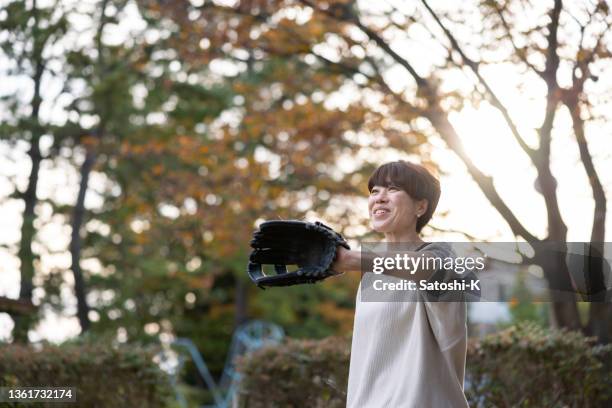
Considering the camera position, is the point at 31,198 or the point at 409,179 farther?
the point at 31,198

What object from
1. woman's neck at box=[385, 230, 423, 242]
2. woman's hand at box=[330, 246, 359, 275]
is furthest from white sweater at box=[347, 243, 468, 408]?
woman's hand at box=[330, 246, 359, 275]

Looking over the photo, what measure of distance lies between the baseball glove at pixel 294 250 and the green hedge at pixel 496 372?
3.44 m

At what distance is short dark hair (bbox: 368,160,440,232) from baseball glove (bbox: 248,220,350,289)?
0.46 metres

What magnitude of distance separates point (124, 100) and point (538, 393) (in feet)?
29.8

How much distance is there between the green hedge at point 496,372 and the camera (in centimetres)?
558

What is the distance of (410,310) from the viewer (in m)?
2.68

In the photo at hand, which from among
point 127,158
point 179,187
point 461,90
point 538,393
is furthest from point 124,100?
point 538,393

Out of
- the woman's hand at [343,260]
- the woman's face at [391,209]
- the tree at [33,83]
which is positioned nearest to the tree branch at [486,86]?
the woman's face at [391,209]

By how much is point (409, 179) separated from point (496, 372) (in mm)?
3404

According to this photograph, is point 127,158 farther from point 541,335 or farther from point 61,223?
point 541,335

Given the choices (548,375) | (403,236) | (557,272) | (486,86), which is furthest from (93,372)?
(403,236)

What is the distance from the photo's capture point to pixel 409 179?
9.07ft

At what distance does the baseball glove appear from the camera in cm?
230

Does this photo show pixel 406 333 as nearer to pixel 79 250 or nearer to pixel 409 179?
pixel 409 179
